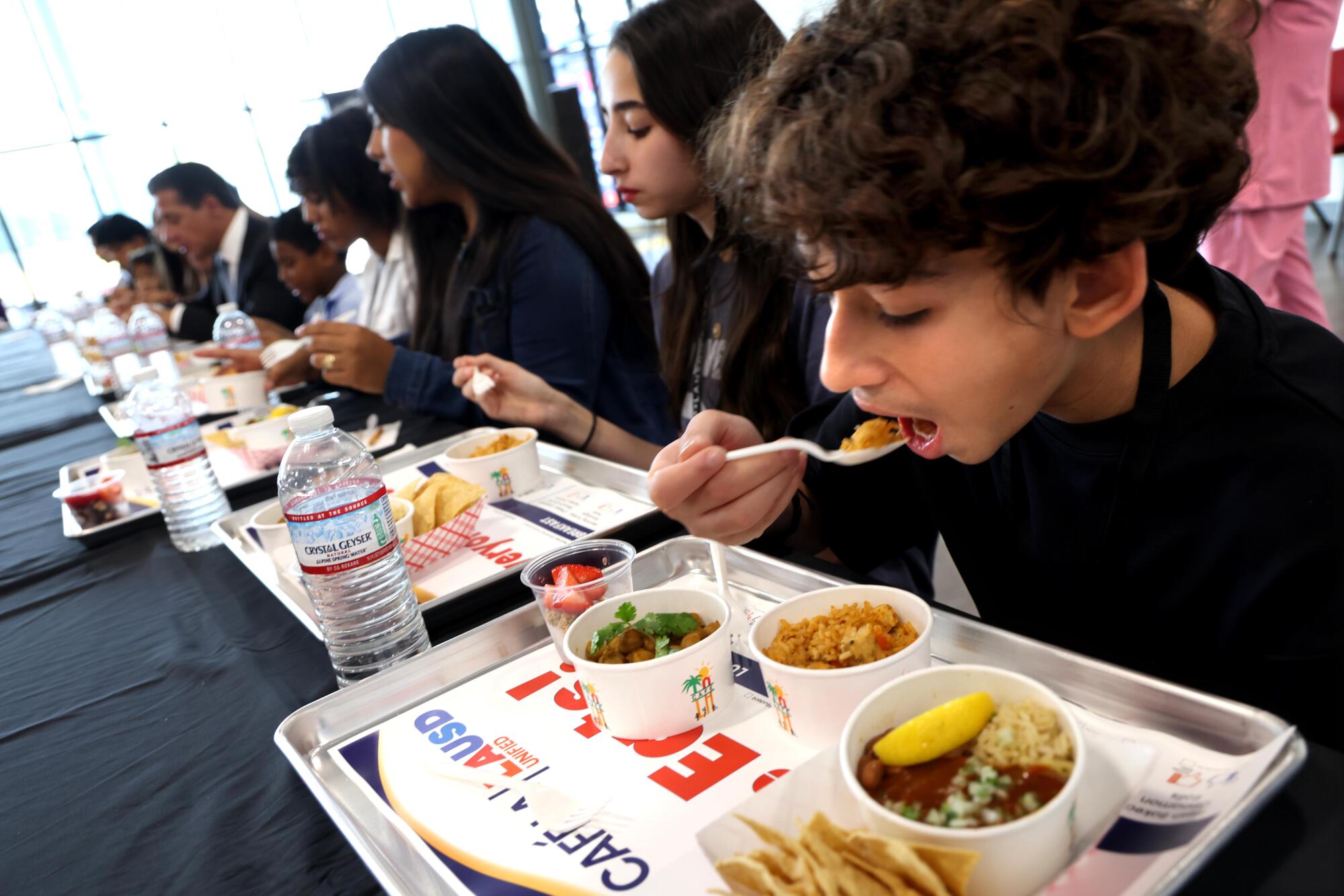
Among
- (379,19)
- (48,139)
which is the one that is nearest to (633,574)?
(379,19)

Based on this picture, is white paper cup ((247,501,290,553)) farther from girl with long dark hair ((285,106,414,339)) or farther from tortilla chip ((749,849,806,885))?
girl with long dark hair ((285,106,414,339))

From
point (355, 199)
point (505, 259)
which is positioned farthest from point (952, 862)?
point (355, 199)

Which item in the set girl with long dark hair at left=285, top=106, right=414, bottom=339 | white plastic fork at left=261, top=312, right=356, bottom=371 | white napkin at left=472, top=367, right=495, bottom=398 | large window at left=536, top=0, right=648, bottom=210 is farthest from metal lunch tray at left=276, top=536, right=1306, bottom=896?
large window at left=536, top=0, right=648, bottom=210

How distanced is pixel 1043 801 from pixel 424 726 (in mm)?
640

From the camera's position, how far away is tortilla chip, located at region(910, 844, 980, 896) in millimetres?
585

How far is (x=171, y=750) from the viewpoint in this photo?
44.1 inches

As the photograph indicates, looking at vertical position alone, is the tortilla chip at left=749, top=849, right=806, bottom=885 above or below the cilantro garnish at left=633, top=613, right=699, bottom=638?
below

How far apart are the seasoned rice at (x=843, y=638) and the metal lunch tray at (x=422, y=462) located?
1.94 feet

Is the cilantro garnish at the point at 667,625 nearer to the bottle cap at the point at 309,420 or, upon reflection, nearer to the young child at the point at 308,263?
the bottle cap at the point at 309,420

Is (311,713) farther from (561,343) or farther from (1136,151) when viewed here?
(561,343)

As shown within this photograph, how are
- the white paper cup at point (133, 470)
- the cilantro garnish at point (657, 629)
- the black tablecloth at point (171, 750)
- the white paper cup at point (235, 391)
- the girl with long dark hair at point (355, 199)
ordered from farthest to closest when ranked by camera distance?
the girl with long dark hair at point (355, 199) → the white paper cup at point (235, 391) → the white paper cup at point (133, 470) → the cilantro garnish at point (657, 629) → the black tablecloth at point (171, 750)

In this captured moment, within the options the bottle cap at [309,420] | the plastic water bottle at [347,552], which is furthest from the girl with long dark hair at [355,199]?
the bottle cap at [309,420]

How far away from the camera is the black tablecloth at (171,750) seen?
0.69 meters

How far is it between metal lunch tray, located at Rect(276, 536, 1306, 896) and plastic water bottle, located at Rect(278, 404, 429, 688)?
0.11 metres
